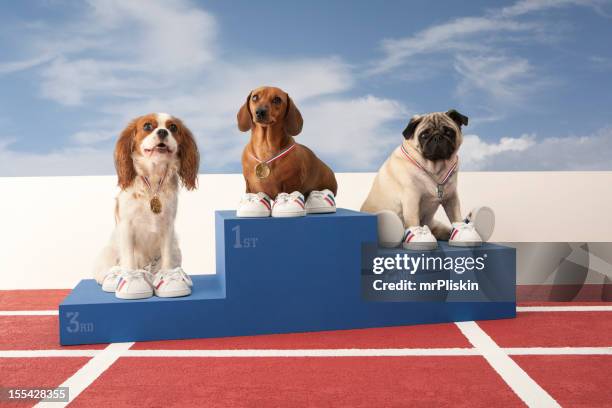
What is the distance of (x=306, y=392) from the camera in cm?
186

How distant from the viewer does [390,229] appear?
280 cm

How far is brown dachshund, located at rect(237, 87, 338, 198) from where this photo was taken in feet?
8.54

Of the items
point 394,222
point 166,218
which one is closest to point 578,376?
point 394,222

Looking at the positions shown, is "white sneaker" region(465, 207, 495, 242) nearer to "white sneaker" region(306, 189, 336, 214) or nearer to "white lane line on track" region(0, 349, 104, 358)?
"white sneaker" region(306, 189, 336, 214)

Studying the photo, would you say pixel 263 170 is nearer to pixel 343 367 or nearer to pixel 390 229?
pixel 390 229

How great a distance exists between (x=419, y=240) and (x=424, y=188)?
0.29 meters

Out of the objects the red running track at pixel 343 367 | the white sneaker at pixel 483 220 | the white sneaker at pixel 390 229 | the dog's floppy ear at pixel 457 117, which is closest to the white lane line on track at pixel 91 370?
the red running track at pixel 343 367

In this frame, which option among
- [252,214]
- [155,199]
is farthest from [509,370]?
[155,199]

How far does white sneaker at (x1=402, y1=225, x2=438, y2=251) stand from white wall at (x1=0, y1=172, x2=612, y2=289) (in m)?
1.37

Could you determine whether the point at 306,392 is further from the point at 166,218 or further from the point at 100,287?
the point at 100,287

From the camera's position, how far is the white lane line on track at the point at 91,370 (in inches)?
73.7

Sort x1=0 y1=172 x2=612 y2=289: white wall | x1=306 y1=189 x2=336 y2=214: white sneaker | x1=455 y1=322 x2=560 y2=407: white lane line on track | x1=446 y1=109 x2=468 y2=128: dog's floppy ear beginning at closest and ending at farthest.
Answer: x1=455 y1=322 x2=560 y2=407: white lane line on track, x1=306 y1=189 x2=336 y2=214: white sneaker, x1=446 y1=109 x2=468 y2=128: dog's floppy ear, x1=0 y1=172 x2=612 y2=289: white wall

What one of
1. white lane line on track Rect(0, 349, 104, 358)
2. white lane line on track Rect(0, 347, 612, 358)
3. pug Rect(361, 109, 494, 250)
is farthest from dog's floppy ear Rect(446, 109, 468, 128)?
white lane line on track Rect(0, 349, 104, 358)

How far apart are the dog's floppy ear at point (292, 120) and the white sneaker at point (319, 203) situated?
0.99 feet
